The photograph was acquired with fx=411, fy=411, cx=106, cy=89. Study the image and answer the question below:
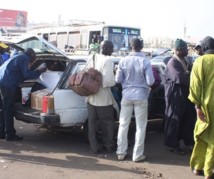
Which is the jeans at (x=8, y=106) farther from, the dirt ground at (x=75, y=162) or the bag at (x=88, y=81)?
the bag at (x=88, y=81)

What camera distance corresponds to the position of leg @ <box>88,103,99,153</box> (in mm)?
6840

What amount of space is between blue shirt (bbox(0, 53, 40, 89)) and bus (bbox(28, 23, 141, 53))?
38.9ft

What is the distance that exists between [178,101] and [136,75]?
88 cm

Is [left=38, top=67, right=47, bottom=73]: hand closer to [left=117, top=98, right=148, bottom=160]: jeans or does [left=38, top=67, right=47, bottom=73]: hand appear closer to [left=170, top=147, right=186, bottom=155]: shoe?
[left=117, top=98, right=148, bottom=160]: jeans

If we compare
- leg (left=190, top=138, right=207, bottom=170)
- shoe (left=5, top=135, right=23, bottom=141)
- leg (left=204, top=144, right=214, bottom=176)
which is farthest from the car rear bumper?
leg (left=204, top=144, right=214, bottom=176)

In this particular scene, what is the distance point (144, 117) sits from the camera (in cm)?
648

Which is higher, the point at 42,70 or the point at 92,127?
the point at 42,70

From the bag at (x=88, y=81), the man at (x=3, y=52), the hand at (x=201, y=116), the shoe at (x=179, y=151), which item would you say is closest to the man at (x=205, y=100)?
the hand at (x=201, y=116)

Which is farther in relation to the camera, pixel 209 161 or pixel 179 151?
pixel 179 151

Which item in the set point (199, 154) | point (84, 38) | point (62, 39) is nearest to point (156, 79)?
point (199, 154)

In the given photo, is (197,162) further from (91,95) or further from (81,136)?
(81,136)

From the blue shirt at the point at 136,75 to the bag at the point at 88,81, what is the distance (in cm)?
36

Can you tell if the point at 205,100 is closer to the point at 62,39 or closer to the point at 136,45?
the point at 136,45

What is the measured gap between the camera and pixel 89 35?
21.6 metres
